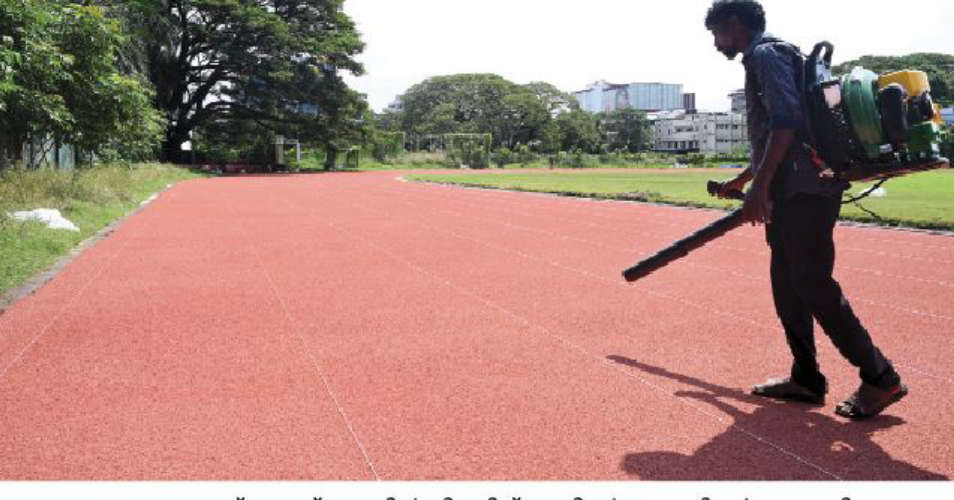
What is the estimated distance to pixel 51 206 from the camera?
540 inches

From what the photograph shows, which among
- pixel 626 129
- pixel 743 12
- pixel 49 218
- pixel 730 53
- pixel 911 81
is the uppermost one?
pixel 626 129

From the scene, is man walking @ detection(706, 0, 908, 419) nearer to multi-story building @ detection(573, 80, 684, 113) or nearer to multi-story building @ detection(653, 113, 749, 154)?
multi-story building @ detection(653, 113, 749, 154)

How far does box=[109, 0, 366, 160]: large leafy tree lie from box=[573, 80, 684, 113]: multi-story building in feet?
397

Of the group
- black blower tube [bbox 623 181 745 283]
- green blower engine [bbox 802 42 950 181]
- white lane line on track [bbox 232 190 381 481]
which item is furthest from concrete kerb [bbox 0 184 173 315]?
green blower engine [bbox 802 42 950 181]

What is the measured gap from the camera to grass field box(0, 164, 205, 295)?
28.5 ft

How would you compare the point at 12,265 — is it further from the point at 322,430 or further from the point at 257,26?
the point at 257,26

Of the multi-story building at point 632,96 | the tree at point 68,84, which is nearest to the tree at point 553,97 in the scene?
the multi-story building at point 632,96

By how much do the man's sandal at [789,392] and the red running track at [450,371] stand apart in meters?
0.10

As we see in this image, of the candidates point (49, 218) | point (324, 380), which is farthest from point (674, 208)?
point (324, 380)

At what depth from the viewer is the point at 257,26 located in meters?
45.1

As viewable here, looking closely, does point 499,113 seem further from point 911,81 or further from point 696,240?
point 911,81

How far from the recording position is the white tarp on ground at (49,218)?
11.3 metres

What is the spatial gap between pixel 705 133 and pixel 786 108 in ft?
388

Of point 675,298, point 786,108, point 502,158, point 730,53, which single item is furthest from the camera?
point 502,158
